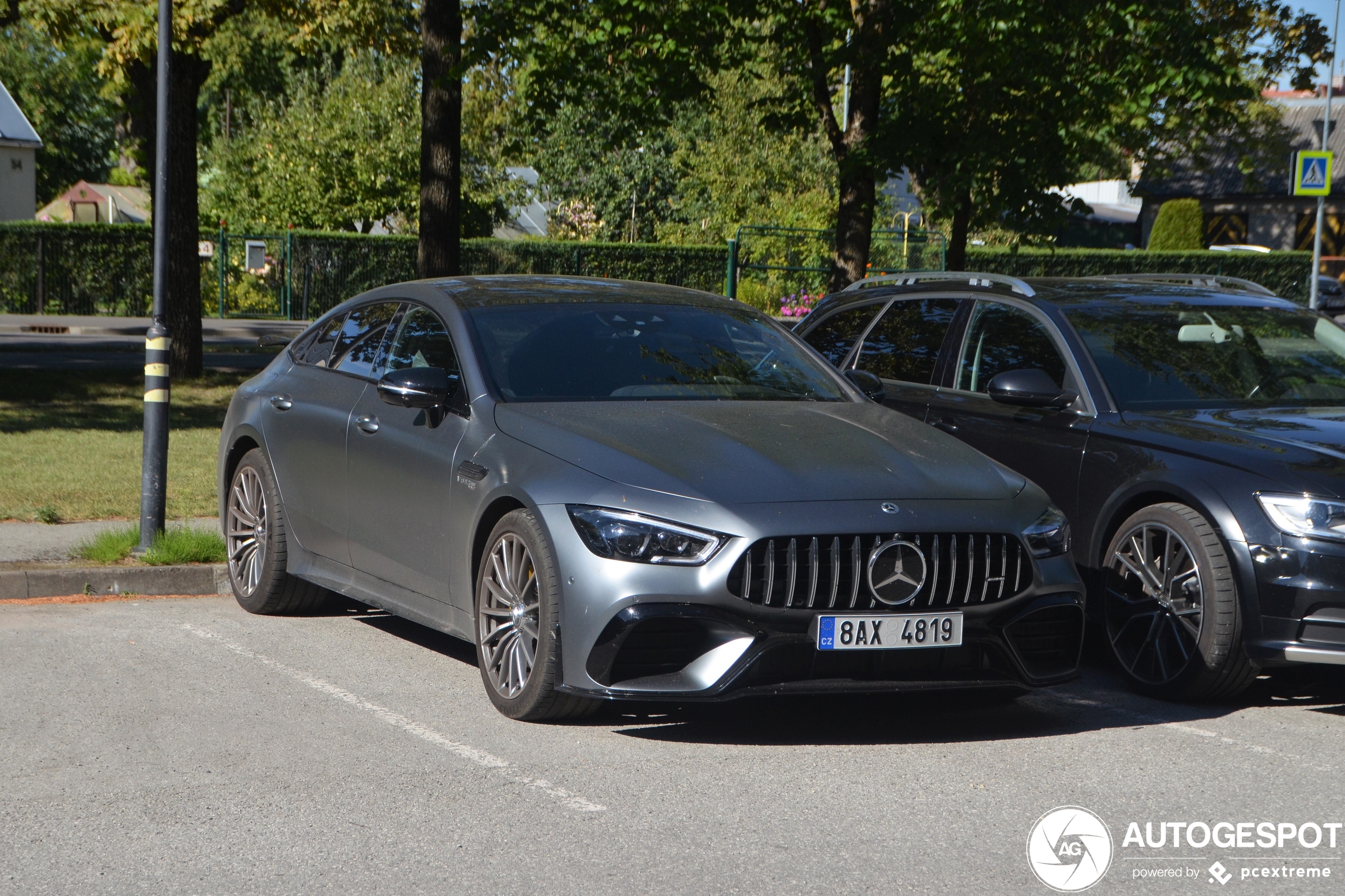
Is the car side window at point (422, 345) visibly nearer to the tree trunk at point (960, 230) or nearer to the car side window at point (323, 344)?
the car side window at point (323, 344)

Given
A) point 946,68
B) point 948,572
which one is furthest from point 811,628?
point 946,68

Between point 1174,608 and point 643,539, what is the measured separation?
8.00 ft

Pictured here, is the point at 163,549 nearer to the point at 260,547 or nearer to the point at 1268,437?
the point at 260,547

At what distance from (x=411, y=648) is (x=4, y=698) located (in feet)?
5.73

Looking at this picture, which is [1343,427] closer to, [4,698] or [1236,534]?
[1236,534]

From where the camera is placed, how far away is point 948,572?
539 cm

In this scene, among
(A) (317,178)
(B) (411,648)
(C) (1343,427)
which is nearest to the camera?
(C) (1343,427)

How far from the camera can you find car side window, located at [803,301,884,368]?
8859 mm

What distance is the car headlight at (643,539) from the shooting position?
5.21 meters

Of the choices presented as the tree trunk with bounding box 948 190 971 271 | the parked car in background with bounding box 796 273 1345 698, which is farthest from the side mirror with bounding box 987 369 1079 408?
the tree trunk with bounding box 948 190 971 271

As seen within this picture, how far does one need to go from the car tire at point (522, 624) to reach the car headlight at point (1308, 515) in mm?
2664

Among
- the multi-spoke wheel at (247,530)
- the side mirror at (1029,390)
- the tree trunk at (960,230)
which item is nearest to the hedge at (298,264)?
the tree trunk at (960,230)

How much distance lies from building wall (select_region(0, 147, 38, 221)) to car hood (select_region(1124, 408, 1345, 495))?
52.6 m

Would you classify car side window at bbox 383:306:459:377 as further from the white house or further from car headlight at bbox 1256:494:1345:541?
the white house
